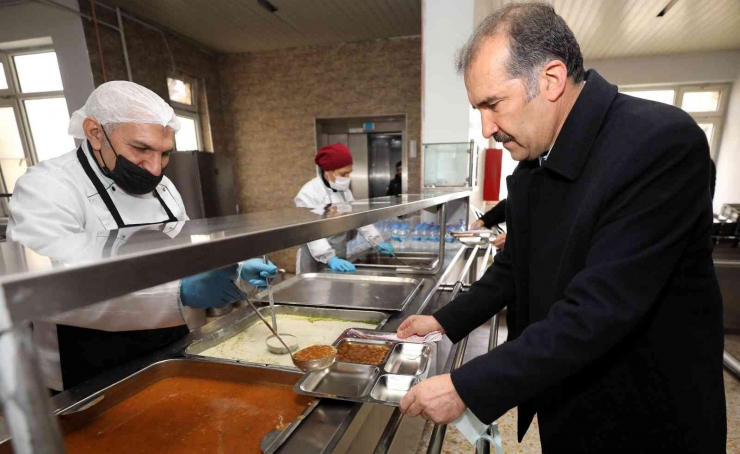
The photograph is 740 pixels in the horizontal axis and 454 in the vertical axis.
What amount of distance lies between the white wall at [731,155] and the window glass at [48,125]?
9.84 meters

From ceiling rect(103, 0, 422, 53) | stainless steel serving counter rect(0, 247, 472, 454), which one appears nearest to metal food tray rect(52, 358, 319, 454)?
stainless steel serving counter rect(0, 247, 472, 454)

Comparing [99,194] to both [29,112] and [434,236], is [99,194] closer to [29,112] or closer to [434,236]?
[434,236]

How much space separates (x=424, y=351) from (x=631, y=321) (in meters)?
0.66

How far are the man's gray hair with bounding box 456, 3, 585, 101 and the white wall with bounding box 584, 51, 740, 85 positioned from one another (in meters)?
7.24

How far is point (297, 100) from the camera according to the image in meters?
6.11

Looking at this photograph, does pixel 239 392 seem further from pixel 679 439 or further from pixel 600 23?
pixel 600 23

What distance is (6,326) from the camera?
11.0 inches

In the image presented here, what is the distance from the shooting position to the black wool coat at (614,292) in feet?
2.47

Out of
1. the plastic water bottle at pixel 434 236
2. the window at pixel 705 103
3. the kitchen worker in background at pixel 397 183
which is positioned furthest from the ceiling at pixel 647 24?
the kitchen worker in background at pixel 397 183

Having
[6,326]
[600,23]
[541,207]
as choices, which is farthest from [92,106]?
[600,23]

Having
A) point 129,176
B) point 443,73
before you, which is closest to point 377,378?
point 129,176

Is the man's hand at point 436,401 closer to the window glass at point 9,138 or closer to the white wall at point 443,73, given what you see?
the white wall at point 443,73

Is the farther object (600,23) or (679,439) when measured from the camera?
(600,23)

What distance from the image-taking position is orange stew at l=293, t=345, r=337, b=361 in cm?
118
